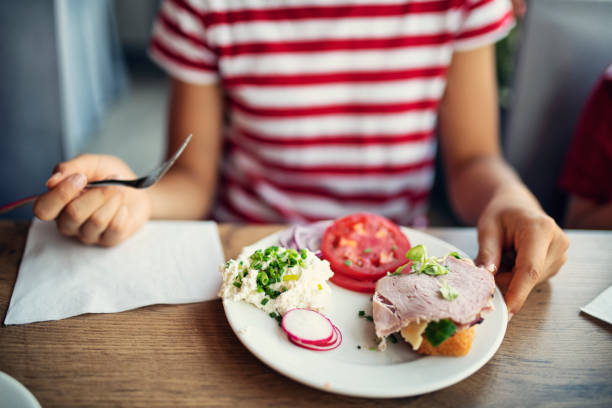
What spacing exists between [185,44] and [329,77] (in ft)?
1.27

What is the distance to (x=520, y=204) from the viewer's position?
3.06 feet

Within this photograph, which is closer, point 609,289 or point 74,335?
point 74,335

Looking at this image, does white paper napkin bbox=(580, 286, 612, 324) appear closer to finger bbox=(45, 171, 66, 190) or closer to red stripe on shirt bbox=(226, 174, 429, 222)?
red stripe on shirt bbox=(226, 174, 429, 222)

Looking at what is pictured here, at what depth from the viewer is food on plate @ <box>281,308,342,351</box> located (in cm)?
68

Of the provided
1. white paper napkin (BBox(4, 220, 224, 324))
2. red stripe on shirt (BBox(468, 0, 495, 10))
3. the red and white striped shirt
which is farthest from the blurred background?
white paper napkin (BBox(4, 220, 224, 324))

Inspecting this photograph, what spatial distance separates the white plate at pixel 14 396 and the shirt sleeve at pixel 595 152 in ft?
4.67

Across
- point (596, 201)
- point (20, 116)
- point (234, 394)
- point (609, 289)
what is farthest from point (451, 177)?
point (20, 116)

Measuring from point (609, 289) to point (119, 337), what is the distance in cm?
84

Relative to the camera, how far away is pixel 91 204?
867 mm

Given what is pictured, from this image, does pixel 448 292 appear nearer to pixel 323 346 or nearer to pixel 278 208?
pixel 323 346

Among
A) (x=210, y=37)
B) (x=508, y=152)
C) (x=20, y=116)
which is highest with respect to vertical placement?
(x=210, y=37)

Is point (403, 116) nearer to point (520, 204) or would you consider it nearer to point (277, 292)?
point (520, 204)

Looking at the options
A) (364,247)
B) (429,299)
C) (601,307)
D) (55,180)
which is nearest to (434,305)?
(429,299)

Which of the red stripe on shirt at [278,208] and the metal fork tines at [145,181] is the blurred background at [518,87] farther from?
the metal fork tines at [145,181]
